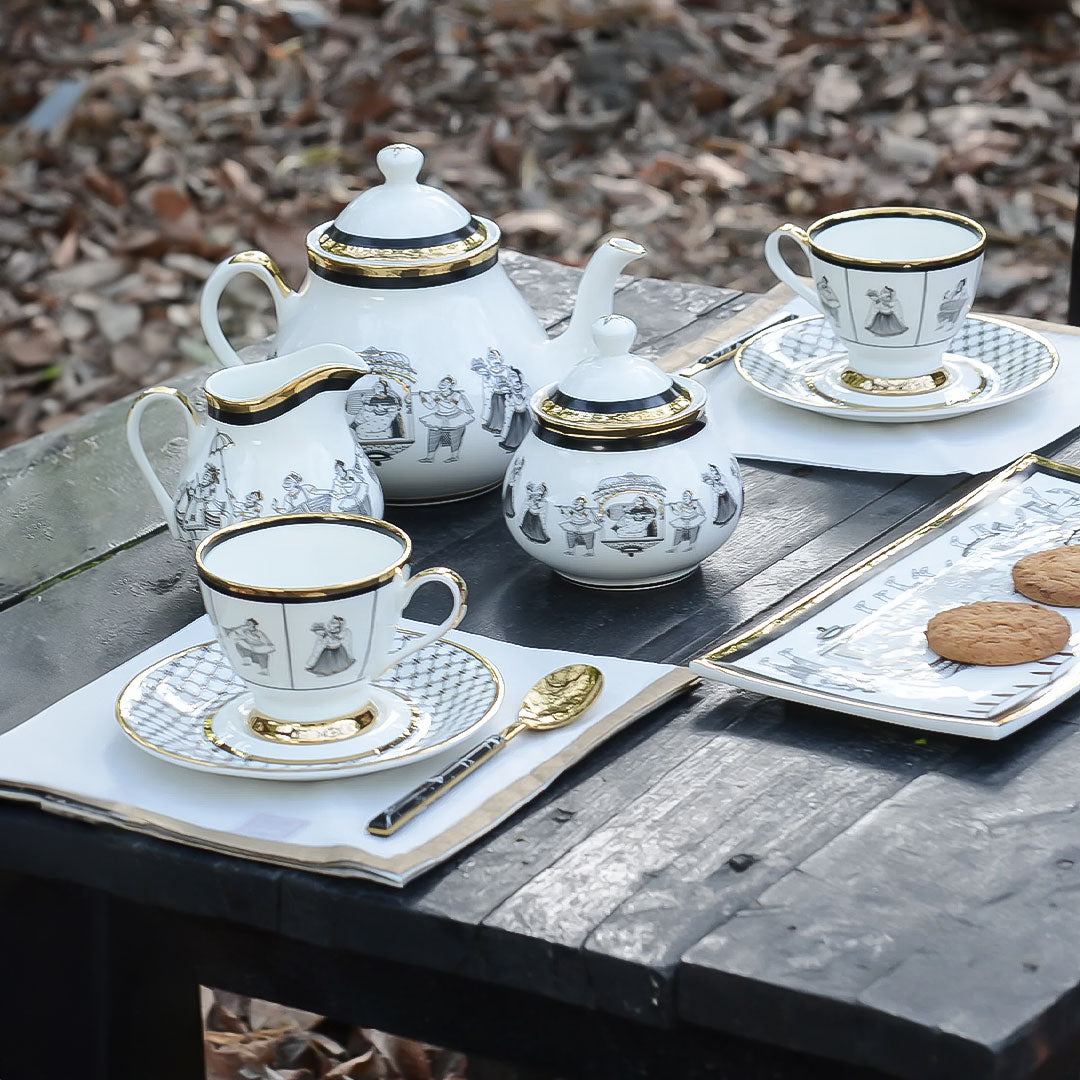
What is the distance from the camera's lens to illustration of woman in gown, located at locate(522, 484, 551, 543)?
1.21 m

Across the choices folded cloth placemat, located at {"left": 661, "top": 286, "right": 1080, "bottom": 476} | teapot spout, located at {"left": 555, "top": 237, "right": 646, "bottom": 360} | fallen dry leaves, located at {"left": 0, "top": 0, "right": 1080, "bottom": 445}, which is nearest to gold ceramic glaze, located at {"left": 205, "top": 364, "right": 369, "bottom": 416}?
teapot spout, located at {"left": 555, "top": 237, "right": 646, "bottom": 360}

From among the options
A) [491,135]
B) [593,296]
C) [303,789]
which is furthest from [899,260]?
[491,135]

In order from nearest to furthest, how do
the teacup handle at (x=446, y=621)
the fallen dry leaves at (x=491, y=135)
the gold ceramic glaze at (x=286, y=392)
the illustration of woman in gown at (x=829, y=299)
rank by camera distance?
the teacup handle at (x=446, y=621) < the gold ceramic glaze at (x=286, y=392) < the illustration of woman in gown at (x=829, y=299) < the fallen dry leaves at (x=491, y=135)

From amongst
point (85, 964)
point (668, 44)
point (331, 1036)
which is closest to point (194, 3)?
point (668, 44)

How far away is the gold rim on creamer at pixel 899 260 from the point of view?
1.40 m

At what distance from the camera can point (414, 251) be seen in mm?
1334

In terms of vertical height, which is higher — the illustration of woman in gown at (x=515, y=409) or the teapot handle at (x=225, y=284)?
the teapot handle at (x=225, y=284)

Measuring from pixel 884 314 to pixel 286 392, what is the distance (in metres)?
0.50

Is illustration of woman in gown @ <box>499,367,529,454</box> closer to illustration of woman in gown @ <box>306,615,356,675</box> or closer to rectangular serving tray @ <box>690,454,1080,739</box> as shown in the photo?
rectangular serving tray @ <box>690,454,1080,739</box>

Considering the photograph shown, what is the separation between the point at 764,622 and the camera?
1146 mm

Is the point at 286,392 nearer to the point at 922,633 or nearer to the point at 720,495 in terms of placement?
the point at 720,495

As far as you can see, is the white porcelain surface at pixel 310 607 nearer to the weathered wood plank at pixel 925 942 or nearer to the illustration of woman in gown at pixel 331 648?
the illustration of woman in gown at pixel 331 648

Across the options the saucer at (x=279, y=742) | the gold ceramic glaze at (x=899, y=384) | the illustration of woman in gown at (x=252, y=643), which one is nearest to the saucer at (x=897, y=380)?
the gold ceramic glaze at (x=899, y=384)

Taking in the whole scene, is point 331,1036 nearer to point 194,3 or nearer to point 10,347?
point 10,347
